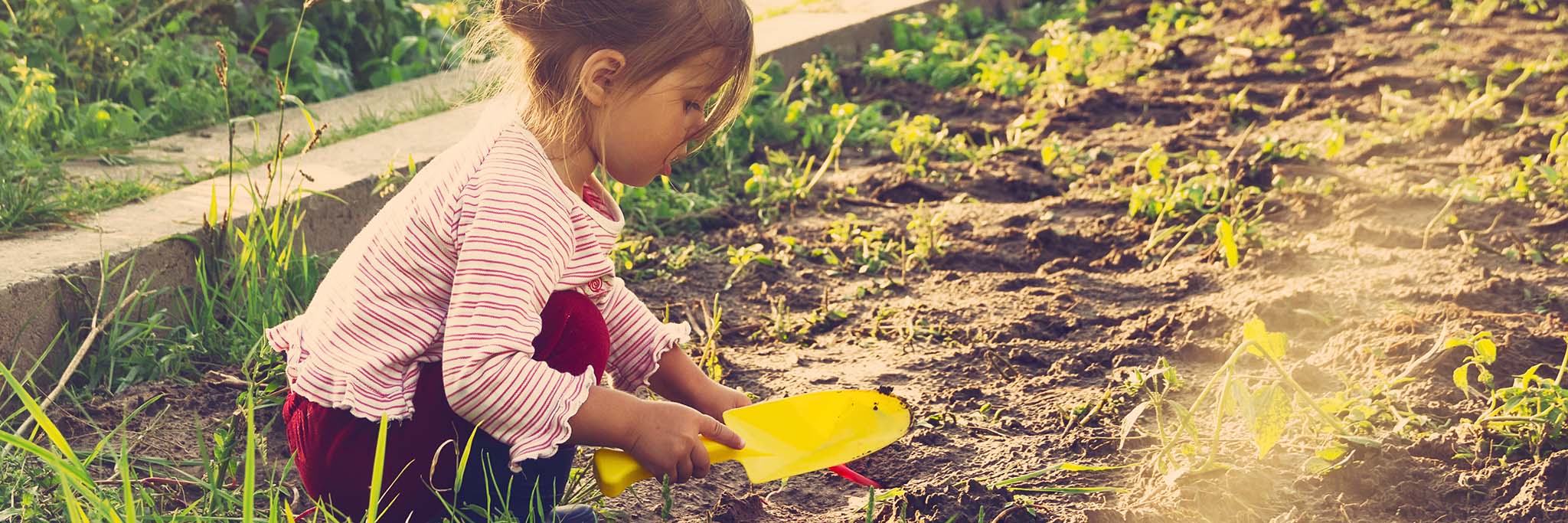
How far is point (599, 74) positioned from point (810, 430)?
0.63 m

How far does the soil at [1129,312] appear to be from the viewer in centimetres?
209

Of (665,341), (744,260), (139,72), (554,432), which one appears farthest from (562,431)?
(139,72)

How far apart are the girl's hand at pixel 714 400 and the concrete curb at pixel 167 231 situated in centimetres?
85

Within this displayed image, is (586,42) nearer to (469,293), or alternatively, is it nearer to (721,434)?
(469,293)

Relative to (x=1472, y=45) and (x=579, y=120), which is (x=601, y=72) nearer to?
(x=579, y=120)

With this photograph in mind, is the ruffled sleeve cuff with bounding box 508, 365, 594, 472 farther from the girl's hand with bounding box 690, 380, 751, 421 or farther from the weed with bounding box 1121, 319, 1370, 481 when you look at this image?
the weed with bounding box 1121, 319, 1370, 481

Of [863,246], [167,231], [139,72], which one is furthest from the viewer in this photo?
[139,72]

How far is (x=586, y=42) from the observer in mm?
1837

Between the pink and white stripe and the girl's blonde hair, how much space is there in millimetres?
57

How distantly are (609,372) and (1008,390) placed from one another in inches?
28.8

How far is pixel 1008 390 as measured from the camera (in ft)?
8.21

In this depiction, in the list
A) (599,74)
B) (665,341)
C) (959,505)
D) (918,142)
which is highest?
(599,74)

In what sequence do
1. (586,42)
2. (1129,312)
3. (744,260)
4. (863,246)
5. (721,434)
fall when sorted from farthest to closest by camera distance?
(863,246) < (744,260) < (1129,312) < (721,434) < (586,42)

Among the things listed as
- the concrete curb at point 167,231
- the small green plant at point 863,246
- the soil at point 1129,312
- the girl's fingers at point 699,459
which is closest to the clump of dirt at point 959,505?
the soil at point 1129,312
